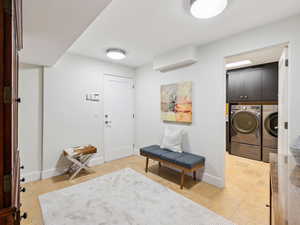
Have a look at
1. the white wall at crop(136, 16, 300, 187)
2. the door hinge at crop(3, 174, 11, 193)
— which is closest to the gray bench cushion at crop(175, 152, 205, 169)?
the white wall at crop(136, 16, 300, 187)

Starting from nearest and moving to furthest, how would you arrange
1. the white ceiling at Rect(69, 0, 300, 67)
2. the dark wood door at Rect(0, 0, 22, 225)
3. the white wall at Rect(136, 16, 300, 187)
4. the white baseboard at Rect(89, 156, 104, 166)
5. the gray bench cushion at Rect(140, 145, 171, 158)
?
the dark wood door at Rect(0, 0, 22, 225) < the white ceiling at Rect(69, 0, 300, 67) < the white wall at Rect(136, 16, 300, 187) < the gray bench cushion at Rect(140, 145, 171, 158) < the white baseboard at Rect(89, 156, 104, 166)

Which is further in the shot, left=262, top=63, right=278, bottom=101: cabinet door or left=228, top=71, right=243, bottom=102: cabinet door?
left=228, top=71, right=243, bottom=102: cabinet door

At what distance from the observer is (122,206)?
6.54 feet

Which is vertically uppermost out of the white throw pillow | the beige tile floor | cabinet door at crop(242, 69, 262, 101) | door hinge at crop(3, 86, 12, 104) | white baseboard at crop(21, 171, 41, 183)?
cabinet door at crop(242, 69, 262, 101)

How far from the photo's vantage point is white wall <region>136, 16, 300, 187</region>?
184cm

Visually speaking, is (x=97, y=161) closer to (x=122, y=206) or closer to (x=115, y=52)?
(x=122, y=206)

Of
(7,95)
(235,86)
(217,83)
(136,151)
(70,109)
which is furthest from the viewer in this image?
(136,151)

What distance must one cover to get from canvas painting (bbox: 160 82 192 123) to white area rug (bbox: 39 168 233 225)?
1.35m

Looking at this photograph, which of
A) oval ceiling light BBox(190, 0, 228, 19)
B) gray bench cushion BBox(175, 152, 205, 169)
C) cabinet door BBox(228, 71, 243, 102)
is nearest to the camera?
oval ceiling light BBox(190, 0, 228, 19)

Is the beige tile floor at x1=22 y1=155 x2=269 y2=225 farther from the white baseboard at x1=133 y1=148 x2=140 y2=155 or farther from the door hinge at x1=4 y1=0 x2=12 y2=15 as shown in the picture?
the door hinge at x1=4 y1=0 x2=12 y2=15

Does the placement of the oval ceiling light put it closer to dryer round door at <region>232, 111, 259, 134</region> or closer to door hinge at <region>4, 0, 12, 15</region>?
door hinge at <region>4, 0, 12, 15</region>

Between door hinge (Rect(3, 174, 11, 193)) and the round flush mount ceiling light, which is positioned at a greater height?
the round flush mount ceiling light

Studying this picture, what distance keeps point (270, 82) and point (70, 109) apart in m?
4.56

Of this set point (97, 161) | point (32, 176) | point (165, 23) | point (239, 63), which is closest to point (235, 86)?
point (239, 63)
